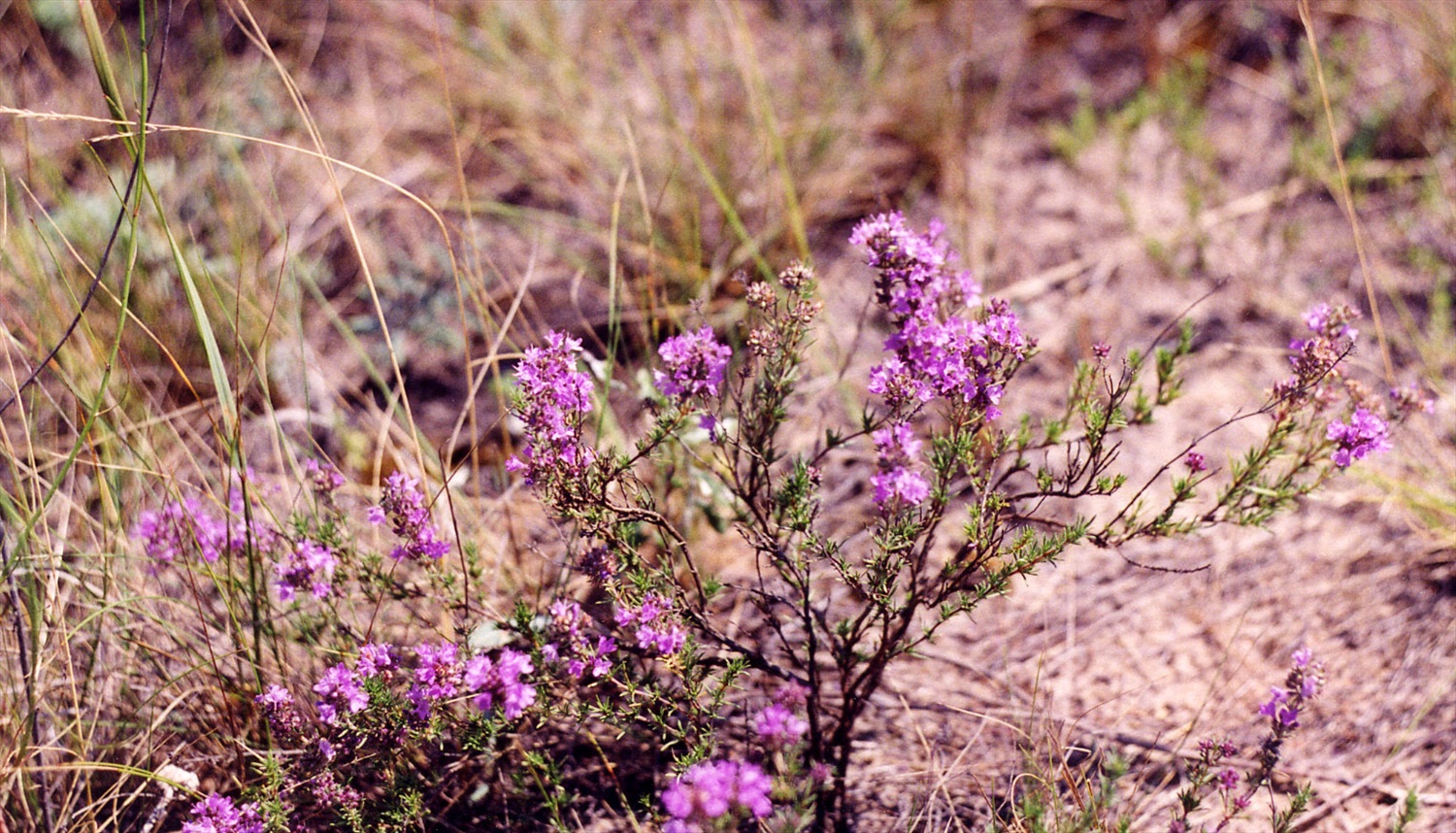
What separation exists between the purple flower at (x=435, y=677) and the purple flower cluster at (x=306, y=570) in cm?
31

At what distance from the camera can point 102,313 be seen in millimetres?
3246

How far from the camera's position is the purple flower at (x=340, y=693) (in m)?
1.83

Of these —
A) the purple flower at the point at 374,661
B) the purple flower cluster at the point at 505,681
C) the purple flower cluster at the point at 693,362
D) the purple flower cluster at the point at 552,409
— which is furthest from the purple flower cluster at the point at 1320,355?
the purple flower at the point at 374,661

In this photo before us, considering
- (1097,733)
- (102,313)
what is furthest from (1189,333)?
(102,313)

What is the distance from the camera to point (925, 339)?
184 cm

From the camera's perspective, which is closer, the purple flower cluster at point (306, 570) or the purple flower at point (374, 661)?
the purple flower at point (374, 661)

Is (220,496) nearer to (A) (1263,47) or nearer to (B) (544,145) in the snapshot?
(B) (544,145)

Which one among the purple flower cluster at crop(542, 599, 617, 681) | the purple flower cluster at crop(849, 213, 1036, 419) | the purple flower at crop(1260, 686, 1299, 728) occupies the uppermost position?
the purple flower cluster at crop(849, 213, 1036, 419)

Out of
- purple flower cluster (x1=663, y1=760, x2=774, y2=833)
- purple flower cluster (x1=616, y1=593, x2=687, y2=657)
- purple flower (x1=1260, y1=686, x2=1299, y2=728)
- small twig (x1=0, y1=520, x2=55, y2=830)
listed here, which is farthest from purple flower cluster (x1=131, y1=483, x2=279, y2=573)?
purple flower (x1=1260, y1=686, x2=1299, y2=728)

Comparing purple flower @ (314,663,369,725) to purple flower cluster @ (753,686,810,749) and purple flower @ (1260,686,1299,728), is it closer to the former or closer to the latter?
purple flower cluster @ (753,686,810,749)

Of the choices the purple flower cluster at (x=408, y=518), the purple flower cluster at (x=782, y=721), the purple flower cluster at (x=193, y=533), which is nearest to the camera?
the purple flower cluster at (x=782, y=721)

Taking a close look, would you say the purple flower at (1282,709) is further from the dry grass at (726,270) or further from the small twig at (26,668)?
the small twig at (26,668)

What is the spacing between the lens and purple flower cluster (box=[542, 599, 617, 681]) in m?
1.83

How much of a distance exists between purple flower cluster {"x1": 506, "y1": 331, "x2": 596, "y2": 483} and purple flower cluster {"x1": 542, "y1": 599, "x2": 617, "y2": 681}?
0.26 m
